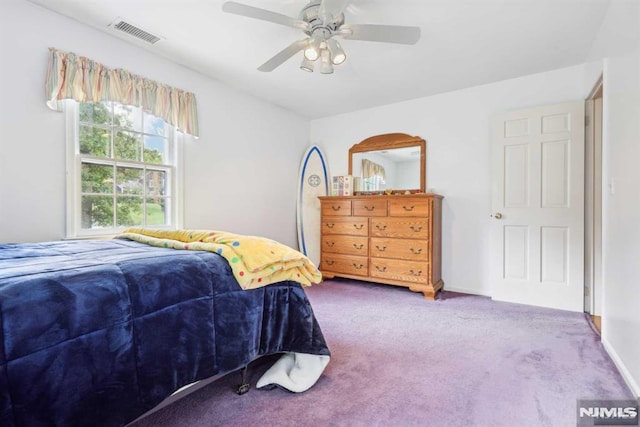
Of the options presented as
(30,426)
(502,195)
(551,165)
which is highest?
(551,165)

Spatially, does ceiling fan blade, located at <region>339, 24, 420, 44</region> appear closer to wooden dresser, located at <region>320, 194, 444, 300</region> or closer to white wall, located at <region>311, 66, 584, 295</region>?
wooden dresser, located at <region>320, 194, 444, 300</region>

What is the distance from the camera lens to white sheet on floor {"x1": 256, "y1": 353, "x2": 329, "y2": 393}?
1.50m

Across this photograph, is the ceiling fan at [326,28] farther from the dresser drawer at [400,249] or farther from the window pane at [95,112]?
the dresser drawer at [400,249]

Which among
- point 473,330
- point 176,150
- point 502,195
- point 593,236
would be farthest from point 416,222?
point 176,150

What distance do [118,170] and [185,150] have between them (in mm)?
623

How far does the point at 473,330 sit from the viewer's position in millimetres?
2309

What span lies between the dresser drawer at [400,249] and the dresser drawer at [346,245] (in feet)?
0.35

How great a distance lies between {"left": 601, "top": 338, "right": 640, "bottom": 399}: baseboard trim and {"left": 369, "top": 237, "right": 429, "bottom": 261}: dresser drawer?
58.2 inches

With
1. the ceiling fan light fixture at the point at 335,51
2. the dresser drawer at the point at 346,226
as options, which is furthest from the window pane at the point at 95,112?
the dresser drawer at the point at 346,226

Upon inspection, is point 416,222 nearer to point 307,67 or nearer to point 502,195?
point 502,195

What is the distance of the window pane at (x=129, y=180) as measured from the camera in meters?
2.55

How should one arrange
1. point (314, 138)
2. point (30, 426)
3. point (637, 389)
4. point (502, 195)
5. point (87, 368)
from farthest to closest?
point (314, 138) < point (502, 195) < point (637, 389) < point (87, 368) < point (30, 426)

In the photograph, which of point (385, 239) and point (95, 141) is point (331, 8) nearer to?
point (95, 141)

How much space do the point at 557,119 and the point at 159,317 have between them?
358 centimetres
